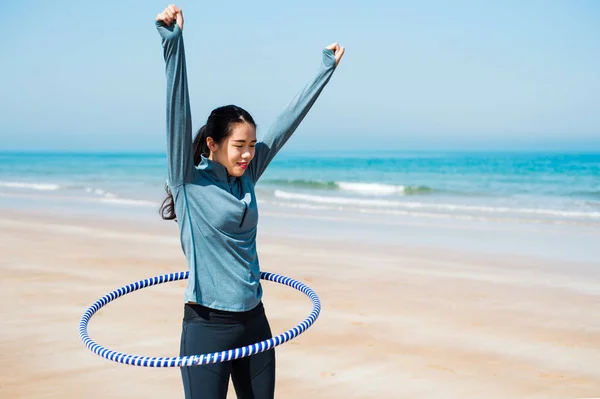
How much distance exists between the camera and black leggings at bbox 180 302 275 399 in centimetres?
298

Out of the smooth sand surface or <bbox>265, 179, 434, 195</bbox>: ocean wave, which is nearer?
the smooth sand surface

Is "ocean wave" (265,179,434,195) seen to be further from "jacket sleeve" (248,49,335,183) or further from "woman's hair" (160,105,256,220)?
"woman's hair" (160,105,256,220)

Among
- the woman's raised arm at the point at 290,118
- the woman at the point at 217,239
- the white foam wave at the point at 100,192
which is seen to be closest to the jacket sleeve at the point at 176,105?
the woman at the point at 217,239

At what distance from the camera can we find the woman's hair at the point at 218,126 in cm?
303

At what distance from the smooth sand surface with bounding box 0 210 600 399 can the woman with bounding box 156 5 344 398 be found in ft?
6.70

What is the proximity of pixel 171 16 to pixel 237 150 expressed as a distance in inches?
25.4

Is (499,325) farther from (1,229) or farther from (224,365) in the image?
(1,229)

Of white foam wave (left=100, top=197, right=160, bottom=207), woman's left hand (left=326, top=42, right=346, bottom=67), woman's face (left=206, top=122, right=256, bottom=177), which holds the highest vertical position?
woman's left hand (left=326, top=42, right=346, bottom=67)

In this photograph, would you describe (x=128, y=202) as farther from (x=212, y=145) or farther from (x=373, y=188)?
(x=212, y=145)

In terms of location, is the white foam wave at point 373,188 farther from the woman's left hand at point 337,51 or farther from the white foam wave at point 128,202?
the woman's left hand at point 337,51

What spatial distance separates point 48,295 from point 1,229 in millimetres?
6469

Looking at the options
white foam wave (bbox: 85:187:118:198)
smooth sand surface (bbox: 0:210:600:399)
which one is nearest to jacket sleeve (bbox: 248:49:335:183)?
smooth sand surface (bbox: 0:210:600:399)

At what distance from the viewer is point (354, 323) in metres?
6.76

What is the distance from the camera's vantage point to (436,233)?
13117 mm
